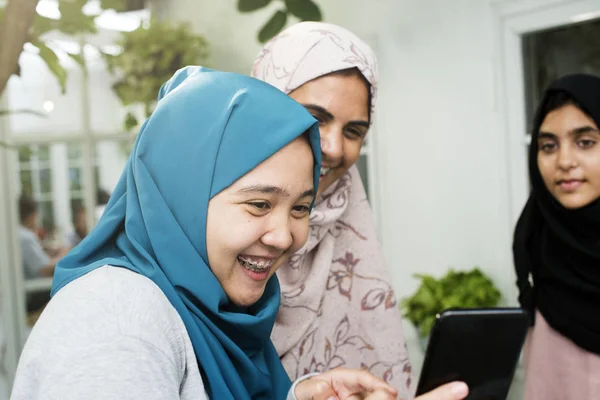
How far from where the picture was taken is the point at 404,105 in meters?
2.48

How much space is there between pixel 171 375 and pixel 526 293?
1227mm

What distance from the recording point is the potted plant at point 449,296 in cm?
211

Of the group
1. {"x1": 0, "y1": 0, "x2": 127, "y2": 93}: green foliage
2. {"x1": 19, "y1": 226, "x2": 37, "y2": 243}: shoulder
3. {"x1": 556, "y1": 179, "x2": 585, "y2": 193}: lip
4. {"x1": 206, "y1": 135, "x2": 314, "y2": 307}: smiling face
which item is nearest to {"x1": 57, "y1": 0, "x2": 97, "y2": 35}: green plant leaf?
{"x1": 0, "y1": 0, "x2": 127, "y2": 93}: green foliage

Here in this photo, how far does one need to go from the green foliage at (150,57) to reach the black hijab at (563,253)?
1.79 m

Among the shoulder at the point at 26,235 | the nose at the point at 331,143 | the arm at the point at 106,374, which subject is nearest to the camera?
the arm at the point at 106,374

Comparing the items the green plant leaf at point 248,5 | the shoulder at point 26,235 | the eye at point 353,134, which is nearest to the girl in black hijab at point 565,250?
the eye at point 353,134

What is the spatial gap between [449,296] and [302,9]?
1.07 metres

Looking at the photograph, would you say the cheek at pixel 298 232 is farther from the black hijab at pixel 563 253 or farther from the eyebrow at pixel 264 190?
the black hijab at pixel 563 253

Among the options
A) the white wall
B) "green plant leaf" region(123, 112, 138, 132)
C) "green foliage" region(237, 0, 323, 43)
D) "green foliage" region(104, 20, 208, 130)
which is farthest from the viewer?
"green plant leaf" region(123, 112, 138, 132)

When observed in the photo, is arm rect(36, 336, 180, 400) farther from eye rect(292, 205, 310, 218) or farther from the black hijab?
the black hijab

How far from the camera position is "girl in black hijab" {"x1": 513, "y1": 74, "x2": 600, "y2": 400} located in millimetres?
1430

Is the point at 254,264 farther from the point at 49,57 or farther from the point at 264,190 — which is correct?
the point at 49,57

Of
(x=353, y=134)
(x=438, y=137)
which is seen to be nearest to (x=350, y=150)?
(x=353, y=134)

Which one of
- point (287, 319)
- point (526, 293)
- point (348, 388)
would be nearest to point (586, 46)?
point (526, 293)
